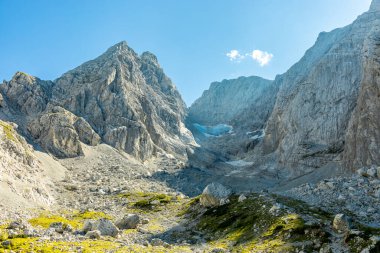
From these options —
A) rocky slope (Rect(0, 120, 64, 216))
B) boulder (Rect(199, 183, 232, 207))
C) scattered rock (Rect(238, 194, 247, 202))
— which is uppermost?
rocky slope (Rect(0, 120, 64, 216))

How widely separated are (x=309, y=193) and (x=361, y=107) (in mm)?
76377

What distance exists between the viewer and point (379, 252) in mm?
30422

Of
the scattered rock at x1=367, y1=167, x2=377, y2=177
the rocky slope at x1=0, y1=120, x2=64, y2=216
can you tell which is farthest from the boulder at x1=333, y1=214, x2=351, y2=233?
the rocky slope at x1=0, y1=120, x2=64, y2=216

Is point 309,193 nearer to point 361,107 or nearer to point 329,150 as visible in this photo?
point 361,107

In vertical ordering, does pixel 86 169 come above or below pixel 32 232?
above

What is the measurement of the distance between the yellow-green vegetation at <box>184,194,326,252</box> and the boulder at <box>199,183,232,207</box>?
12.5 feet

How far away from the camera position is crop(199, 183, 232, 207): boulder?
79.0 meters

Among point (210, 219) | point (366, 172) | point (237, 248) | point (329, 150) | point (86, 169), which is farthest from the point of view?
point (329, 150)

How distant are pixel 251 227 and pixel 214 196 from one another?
29.1m

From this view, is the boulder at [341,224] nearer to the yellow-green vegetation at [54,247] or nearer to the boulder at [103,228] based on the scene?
the yellow-green vegetation at [54,247]

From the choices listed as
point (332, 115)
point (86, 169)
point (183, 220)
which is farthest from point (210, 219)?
point (332, 115)

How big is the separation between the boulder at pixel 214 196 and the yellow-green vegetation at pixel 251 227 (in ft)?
12.5

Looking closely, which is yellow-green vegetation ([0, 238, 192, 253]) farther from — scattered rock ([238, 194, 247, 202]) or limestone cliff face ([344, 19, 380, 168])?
limestone cliff face ([344, 19, 380, 168])

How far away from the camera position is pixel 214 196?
262 feet
